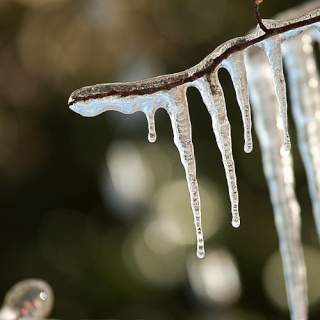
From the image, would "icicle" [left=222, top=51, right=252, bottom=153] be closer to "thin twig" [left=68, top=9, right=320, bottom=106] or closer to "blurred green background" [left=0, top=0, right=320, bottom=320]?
"thin twig" [left=68, top=9, right=320, bottom=106]

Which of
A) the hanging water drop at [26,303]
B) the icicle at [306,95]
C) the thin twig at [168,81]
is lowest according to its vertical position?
the hanging water drop at [26,303]

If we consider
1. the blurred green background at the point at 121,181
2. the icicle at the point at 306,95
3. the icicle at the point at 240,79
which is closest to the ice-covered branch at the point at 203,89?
the icicle at the point at 240,79

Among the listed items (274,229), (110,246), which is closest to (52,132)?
(110,246)

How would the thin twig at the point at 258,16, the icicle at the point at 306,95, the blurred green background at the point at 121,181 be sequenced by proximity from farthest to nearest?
the blurred green background at the point at 121,181 < the icicle at the point at 306,95 < the thin twig at the point at 258,16

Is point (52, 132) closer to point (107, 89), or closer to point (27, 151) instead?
point (27, 151)

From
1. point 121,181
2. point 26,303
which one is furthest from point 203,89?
point 121,181

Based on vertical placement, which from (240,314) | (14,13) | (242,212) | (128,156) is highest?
(14,13)

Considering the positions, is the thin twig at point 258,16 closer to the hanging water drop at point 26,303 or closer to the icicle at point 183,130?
the icicle at point 183,130
